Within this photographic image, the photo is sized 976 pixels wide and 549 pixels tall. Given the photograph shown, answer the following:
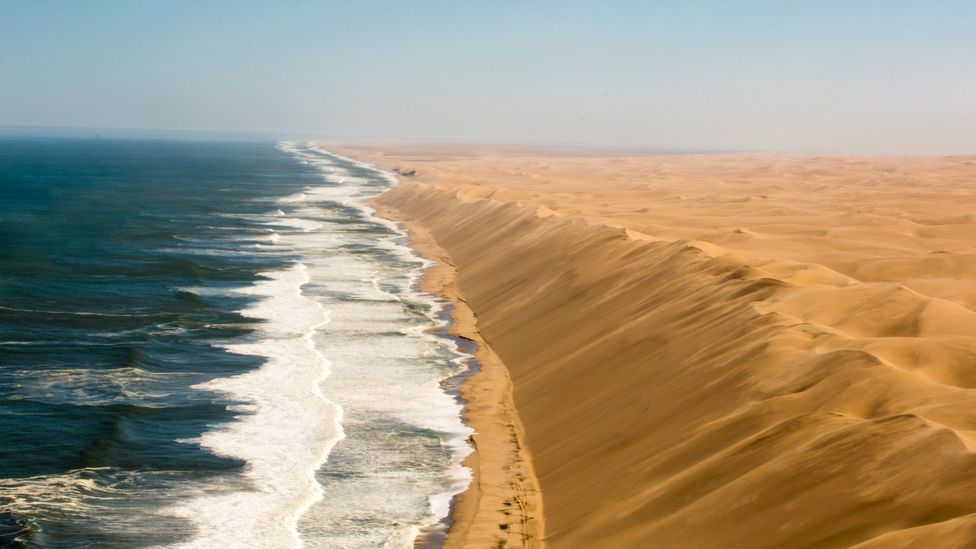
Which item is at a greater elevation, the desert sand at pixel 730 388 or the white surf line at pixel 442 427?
the desert sand at pixel 730 388

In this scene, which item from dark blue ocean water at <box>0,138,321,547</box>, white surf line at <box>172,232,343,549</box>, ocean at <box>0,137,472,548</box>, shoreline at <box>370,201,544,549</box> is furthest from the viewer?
dark blue ocean water at <box>0,138,321,547</box>

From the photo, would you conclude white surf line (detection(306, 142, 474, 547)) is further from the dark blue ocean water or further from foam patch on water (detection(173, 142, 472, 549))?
the dark blue ocean water

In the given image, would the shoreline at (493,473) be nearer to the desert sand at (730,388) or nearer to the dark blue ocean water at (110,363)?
the desert sand at (730,388)

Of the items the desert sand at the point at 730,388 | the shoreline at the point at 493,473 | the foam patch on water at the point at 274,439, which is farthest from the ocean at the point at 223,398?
the desert sand at the point at 730,388

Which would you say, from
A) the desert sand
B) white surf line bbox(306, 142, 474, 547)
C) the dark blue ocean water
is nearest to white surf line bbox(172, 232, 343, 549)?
the dark blue ocean water

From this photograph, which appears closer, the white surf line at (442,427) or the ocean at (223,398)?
the ocean at (223,398)

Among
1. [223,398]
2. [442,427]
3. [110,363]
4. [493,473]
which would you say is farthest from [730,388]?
[110,363]

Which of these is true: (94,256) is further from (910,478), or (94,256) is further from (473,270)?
(910,478)
